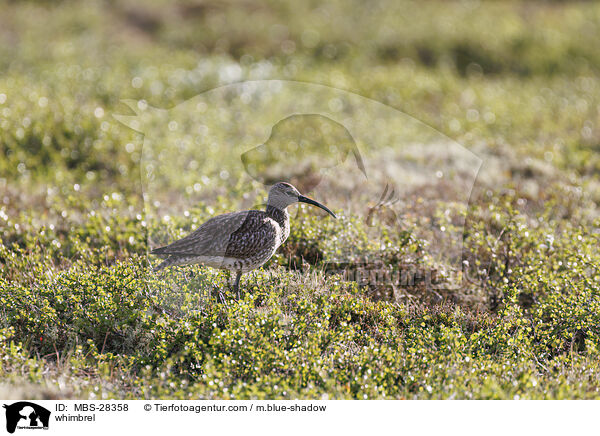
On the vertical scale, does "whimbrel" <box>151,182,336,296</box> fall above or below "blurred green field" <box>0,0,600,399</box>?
above

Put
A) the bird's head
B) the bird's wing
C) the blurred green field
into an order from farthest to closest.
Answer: the bird's head, the bird's wing, the blurred green field

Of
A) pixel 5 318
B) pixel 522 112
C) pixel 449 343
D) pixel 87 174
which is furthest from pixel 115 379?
pixel 522 112

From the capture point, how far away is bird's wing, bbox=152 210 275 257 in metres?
5.62

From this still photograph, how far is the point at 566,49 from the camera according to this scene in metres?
19.6

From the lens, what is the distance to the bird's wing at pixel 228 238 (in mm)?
5617

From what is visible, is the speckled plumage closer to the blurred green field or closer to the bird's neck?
the bird's neck
